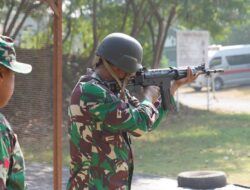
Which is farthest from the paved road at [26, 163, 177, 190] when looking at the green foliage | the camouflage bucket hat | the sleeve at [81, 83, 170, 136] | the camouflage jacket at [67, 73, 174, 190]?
the green foliage

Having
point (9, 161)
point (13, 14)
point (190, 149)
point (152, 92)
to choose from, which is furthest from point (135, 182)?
point (13, 14)

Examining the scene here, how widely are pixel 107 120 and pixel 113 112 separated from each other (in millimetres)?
52

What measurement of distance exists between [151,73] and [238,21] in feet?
58.4

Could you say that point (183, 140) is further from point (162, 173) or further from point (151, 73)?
point (151, 73)

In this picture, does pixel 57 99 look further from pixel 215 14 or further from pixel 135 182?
pixel 215 14

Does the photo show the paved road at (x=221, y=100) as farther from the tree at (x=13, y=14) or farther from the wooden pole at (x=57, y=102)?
the wooden pole at (x=57, y=102)

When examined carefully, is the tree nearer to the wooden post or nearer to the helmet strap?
the wooden post

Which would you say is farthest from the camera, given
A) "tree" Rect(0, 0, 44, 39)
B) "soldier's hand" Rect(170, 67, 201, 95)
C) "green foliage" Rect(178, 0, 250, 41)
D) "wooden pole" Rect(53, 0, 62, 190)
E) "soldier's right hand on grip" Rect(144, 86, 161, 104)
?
"green foliage" Rect(178, 0, 250, 41)

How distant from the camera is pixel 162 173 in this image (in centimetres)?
997

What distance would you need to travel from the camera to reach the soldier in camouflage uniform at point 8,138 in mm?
2531

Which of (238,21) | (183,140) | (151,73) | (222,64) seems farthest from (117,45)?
(222,64)

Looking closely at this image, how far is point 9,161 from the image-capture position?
2568 mm

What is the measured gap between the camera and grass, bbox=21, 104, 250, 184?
1045cm

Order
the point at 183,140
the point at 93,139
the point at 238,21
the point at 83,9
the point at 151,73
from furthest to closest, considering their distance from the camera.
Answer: the point at 238,21, the point at 83,9, the point at 183,140, the point at 151,73, the point at 93,139
